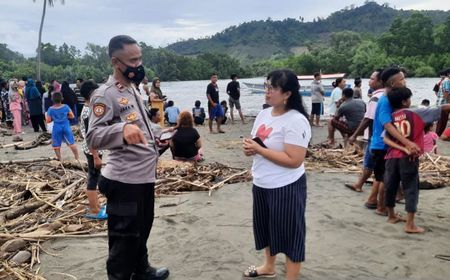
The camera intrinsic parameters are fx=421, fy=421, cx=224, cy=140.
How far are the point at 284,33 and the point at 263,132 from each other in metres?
128

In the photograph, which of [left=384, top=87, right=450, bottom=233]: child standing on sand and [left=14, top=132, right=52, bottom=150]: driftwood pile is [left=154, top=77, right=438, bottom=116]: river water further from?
[left=384, top=87, right=450, bottom=233]: child standing on sand

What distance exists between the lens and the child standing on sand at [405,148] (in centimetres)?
448

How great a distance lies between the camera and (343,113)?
381 inches

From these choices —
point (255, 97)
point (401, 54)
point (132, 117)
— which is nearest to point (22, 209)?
point (132, 117)

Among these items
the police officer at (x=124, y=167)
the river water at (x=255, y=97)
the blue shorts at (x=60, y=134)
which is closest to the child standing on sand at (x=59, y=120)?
the blue shorts at (x=60, y=134)

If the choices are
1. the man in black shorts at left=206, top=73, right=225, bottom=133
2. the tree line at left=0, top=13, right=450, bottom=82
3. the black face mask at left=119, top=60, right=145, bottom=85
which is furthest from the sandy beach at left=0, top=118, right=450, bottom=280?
the tree line at left=0, top=13, right=450, bottom=82

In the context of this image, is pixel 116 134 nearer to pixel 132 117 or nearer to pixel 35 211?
pixel 132 117

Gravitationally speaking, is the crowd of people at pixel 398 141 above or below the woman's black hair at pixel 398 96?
below

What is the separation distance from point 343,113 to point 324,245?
19.2 ft

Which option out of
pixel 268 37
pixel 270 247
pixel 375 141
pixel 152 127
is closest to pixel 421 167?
pixel 375 141

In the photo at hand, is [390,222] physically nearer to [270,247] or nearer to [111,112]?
[270,247]

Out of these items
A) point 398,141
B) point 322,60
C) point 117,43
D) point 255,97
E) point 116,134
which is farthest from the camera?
point 322,60

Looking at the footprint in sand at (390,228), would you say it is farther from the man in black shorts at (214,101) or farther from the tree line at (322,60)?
the tree line at (322,60)

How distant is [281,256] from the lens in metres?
4.10
